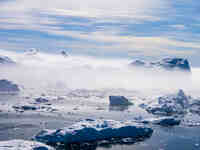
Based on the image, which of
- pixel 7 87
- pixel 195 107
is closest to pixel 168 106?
pixel 195 107

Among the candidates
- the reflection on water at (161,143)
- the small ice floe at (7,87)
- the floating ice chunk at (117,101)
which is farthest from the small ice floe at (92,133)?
the small ice floe at (7,87)

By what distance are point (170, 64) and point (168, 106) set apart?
3133 inches

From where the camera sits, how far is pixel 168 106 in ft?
186

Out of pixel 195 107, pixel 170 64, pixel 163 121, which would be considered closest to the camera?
pixel 163 121

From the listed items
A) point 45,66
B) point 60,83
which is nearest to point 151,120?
point 60,83

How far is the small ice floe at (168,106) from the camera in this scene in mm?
56844

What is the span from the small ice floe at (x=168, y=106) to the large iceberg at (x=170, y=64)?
6847 cm

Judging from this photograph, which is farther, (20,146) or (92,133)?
(92,133)

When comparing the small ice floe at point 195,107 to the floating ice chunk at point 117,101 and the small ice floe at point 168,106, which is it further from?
the floating ice chunk at point 117,101

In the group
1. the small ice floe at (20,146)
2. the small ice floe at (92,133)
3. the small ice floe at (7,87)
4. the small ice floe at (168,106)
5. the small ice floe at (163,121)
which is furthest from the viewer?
the small ice floe at (7,87)

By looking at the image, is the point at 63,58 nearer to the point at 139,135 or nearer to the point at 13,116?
the point at 13,116

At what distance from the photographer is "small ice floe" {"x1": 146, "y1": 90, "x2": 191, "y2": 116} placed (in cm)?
5684

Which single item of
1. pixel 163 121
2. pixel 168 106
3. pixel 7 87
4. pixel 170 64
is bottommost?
pixel 163 121

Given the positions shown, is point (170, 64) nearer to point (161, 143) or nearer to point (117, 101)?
point (117, 101)
